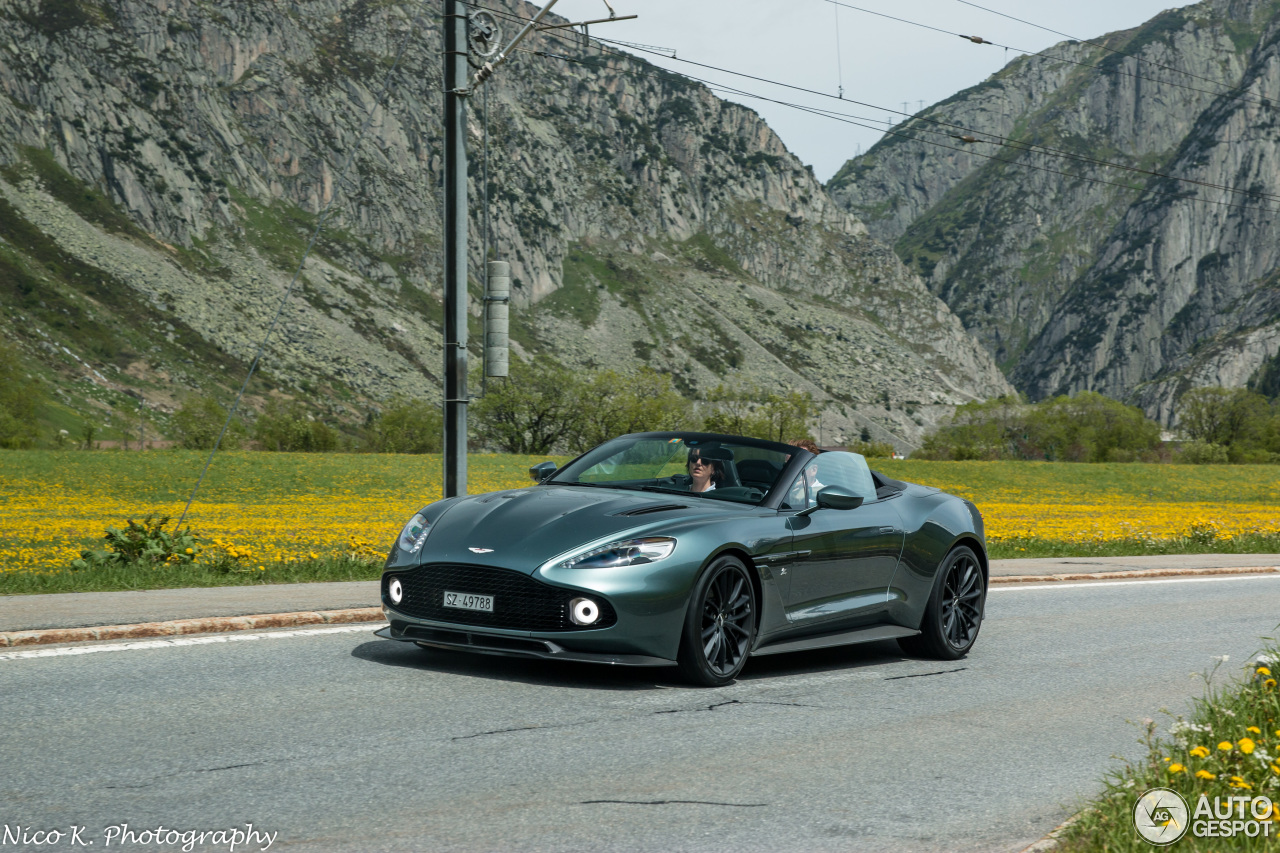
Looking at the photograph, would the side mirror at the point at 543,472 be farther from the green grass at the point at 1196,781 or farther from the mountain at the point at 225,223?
the mountain at the point at 225,223

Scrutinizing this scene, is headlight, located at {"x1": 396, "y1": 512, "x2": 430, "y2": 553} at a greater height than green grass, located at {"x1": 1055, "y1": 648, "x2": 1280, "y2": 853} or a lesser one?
greater

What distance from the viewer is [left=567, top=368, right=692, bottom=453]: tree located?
266 feet

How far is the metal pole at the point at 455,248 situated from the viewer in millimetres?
13227

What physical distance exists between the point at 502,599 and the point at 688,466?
1.97m

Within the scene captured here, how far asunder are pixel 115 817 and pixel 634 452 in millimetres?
4705

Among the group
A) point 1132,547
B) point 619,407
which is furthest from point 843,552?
point 619,407

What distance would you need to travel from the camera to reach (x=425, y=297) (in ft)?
602

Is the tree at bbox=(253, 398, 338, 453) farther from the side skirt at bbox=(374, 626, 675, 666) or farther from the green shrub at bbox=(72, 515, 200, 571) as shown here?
the side skirt at bbox=(374, 626, 675, 666)

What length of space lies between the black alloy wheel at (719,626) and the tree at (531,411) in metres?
70.3

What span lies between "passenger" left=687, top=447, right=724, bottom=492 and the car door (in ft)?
1.89

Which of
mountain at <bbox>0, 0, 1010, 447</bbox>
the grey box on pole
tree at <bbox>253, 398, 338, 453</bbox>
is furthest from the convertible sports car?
mountain at <bbox>0, 0, 1010, 447</bbox>

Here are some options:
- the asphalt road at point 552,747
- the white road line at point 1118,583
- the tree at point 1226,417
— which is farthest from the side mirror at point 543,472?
the tree at point 1226,417

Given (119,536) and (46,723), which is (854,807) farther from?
(119,536)

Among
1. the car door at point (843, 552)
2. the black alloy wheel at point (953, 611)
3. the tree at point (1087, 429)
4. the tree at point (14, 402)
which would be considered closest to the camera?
the car door at point (843, 552)
